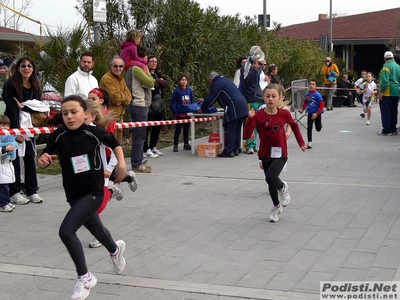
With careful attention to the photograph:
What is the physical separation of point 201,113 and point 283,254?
23.6ft

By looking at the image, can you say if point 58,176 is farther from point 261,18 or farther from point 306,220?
point 261,18

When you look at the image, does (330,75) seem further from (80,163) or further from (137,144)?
(80,163)

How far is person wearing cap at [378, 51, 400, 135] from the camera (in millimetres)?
16172

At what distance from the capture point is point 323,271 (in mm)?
5863

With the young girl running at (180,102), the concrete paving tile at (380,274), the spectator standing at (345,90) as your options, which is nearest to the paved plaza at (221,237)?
the concrete paving tile at (380,274)

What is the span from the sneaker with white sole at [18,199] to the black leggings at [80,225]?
10.7ft

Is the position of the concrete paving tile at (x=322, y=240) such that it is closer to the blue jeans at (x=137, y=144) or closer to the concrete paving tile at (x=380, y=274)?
the concrete paving tile at (x=380, y=274)

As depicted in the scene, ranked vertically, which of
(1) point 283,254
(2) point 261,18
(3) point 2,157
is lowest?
(1) point 283,254

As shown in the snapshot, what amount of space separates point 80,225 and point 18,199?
11.7ft

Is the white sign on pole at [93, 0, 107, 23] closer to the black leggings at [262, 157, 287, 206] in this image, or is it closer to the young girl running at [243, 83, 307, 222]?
the young girl running at [243, 83, 307, 222]

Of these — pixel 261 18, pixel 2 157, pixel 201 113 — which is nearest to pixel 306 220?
pixel 2 157

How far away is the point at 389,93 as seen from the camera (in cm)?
1627

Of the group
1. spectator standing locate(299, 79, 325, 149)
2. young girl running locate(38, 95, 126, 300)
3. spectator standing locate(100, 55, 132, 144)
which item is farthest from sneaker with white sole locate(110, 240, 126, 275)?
spectator standing locate(299, 79, 325, 149)

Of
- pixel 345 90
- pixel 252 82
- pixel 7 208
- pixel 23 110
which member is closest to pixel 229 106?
pixel 252 82
